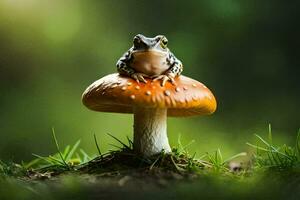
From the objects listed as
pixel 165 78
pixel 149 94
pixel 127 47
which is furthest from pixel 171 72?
pixel 127 47

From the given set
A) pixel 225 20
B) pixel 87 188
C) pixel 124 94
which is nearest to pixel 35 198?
pixel 87 188

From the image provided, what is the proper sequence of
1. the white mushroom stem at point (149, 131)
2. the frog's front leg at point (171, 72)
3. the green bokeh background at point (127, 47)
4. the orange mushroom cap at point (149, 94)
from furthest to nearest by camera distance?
the green bokeh background at point (127, 47) → the white mushroom stem at point (149, 131) → the frog's front leg at point (171, 72) → the orange mushroom cap at point (149, 94)

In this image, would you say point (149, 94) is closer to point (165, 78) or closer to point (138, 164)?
point (165, 78)

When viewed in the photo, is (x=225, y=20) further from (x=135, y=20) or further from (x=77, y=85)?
(x=77, y=85)

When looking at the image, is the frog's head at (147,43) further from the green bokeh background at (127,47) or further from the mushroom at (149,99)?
the green bokeh background at (127,47)

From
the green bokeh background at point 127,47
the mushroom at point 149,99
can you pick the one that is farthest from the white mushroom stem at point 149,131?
the green bokeh background at point 127,47

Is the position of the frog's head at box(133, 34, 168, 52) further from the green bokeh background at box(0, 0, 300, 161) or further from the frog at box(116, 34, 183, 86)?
the green bokeh background at box(0, 0, 300, 161)

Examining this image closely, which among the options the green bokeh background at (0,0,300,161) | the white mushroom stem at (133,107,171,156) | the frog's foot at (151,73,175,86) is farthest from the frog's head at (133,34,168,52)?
the green bokeh background at (0,0,300,161)
